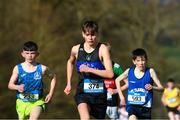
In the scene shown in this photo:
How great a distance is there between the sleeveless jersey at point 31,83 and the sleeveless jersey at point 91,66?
1.01 metres

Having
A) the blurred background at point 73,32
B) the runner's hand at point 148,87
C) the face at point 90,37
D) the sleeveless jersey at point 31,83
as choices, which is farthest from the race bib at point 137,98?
the blurred background at point 73,32

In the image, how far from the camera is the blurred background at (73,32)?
79.3 ft

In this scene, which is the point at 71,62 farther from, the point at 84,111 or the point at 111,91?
the point at 111,91

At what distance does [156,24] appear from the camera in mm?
29141

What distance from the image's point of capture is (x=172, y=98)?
832 inches

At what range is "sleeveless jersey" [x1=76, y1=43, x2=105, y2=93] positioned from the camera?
8.96m

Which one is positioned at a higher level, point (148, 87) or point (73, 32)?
point (73, 32)

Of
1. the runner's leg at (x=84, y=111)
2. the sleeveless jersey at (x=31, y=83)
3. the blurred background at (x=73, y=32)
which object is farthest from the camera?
the blurred background at (x=73, y=32)

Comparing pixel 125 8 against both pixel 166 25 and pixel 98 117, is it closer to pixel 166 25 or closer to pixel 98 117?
pixel 166 25

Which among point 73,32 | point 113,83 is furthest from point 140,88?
point 73,32

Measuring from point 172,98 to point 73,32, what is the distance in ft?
21.0

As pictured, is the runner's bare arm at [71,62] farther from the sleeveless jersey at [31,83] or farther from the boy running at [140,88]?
the boy running at [140,88]

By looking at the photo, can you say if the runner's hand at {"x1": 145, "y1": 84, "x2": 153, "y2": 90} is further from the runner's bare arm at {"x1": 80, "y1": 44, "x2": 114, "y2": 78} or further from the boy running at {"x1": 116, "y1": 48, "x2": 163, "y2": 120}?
the runner's bare arm at {"x1": 80, "y1": 44, "x2": 114, "y2": 78}

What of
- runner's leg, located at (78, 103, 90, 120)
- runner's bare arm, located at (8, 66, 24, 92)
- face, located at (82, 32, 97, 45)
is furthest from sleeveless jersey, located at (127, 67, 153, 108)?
runner's bare arm, located at (8, 66, 24, 92)
